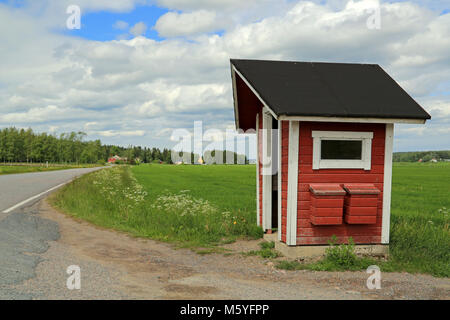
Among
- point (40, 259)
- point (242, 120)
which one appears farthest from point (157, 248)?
point (242, 120)

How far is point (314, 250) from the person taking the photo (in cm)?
707

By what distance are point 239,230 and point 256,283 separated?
3.76m

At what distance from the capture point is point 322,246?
7.10 metres

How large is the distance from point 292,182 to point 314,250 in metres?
1.46

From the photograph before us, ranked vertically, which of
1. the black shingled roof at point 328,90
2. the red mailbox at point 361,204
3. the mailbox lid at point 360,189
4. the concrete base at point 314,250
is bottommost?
the concrete base at point 314,250

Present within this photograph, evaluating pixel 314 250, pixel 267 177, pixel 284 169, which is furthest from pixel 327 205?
pixel 267 177

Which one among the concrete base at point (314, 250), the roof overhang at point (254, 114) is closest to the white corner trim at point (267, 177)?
the roof overhang at point (254, 114)

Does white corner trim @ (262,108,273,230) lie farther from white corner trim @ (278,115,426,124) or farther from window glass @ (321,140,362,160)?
white corner trim @ (278,115,426,124)

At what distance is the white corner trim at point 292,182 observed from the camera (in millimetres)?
6918

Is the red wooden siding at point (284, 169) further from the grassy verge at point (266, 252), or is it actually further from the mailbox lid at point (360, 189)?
the mailbox lid at point (360, 189)

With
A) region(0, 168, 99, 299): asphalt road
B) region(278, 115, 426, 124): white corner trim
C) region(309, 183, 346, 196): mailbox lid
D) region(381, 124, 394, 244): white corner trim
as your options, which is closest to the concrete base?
region(381, 124, 394, 244): white corner trim

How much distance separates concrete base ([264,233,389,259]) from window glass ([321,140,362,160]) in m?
1.83

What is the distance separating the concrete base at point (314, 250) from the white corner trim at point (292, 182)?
168 millimetres

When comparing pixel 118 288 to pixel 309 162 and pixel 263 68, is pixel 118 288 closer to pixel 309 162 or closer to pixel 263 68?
pixel 309 162
